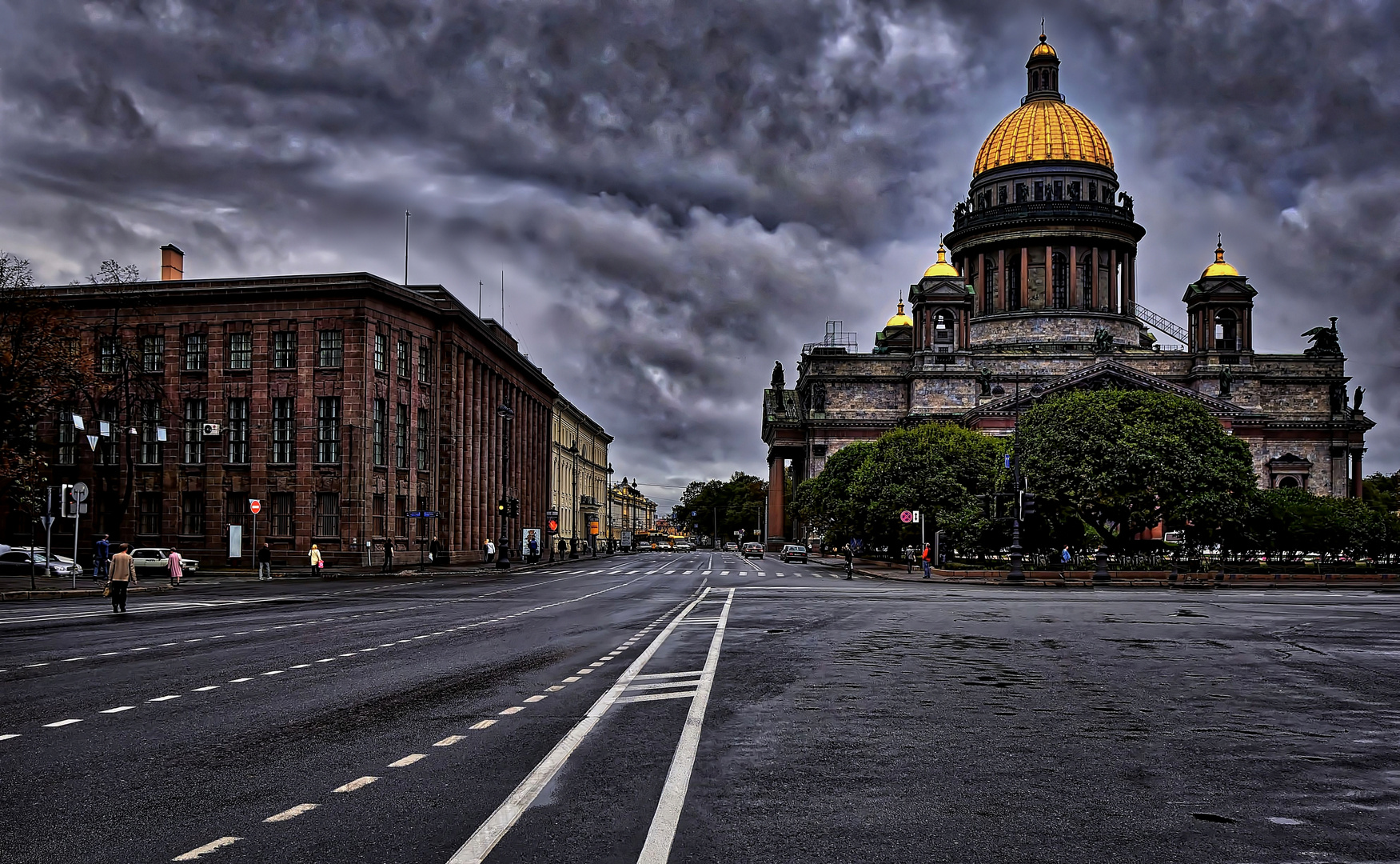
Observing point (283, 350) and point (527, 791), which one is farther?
point (283, 350)

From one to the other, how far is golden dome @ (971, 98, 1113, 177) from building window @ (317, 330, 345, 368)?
79236mm

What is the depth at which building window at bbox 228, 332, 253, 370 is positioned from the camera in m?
56.1

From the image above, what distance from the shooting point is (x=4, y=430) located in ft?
149

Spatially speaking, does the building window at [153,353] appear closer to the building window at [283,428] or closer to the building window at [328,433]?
the building window at [283,428]

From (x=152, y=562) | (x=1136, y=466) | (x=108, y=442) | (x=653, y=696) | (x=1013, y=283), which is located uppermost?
(x=1013, y=283)

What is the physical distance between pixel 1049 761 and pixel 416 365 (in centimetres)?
5538

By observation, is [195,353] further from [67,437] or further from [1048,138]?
[1048,138]

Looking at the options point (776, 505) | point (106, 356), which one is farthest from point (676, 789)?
point (776, 505)

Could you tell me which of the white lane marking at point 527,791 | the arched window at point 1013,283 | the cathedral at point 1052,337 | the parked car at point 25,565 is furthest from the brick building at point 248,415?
the arched window at point 1013,283

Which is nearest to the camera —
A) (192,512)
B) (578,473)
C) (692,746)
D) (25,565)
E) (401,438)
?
(692,746)

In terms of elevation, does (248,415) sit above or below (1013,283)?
below

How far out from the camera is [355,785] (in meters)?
7.82

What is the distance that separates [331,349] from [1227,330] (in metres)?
87.6

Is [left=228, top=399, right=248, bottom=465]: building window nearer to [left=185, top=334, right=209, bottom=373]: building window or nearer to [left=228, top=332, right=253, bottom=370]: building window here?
[left=228, top=332, right=253, bottom=370]: building window
